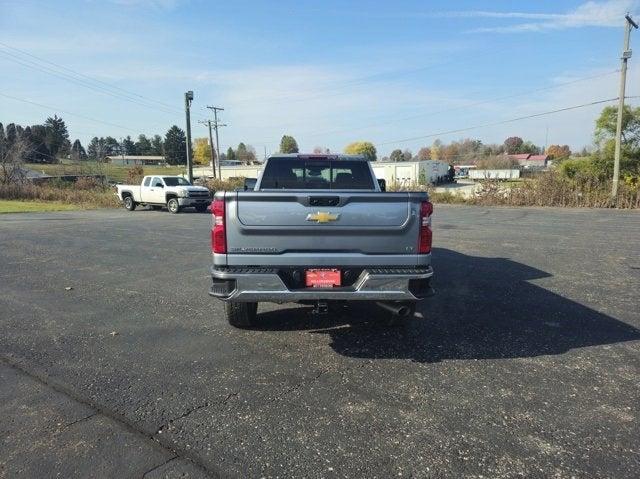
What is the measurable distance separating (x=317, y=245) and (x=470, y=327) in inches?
91.1

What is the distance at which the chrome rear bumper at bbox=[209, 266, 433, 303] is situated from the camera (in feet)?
13.6

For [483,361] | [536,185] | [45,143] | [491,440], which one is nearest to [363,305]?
[483,361]

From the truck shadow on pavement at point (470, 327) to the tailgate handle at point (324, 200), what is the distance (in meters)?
1.53

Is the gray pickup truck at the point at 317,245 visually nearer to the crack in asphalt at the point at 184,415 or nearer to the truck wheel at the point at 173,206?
the crack in asphalt at the point at 184,415

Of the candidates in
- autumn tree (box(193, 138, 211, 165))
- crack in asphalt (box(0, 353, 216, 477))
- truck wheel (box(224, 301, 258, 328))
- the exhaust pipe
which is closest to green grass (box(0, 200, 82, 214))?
crack in asphalt (box(0, 353, 216, 477))

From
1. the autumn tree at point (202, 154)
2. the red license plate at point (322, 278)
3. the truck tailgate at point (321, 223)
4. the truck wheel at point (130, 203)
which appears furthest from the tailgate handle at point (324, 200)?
the autumn tree at point (202, 154)

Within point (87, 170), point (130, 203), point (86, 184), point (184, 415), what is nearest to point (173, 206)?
point (130, 203)

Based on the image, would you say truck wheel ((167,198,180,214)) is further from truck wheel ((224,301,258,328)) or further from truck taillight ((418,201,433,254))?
truck taillight ((418,201,433,254))

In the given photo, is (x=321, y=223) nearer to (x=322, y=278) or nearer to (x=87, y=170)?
(x=322, y=278)

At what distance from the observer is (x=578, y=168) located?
98.6 feet

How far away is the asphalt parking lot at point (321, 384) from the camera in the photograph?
287cm

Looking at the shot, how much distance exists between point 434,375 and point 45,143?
12416 cm

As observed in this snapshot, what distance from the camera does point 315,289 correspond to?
13.8ft

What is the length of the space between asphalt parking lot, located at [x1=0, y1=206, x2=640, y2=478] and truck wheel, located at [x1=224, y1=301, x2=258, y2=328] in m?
0.16
